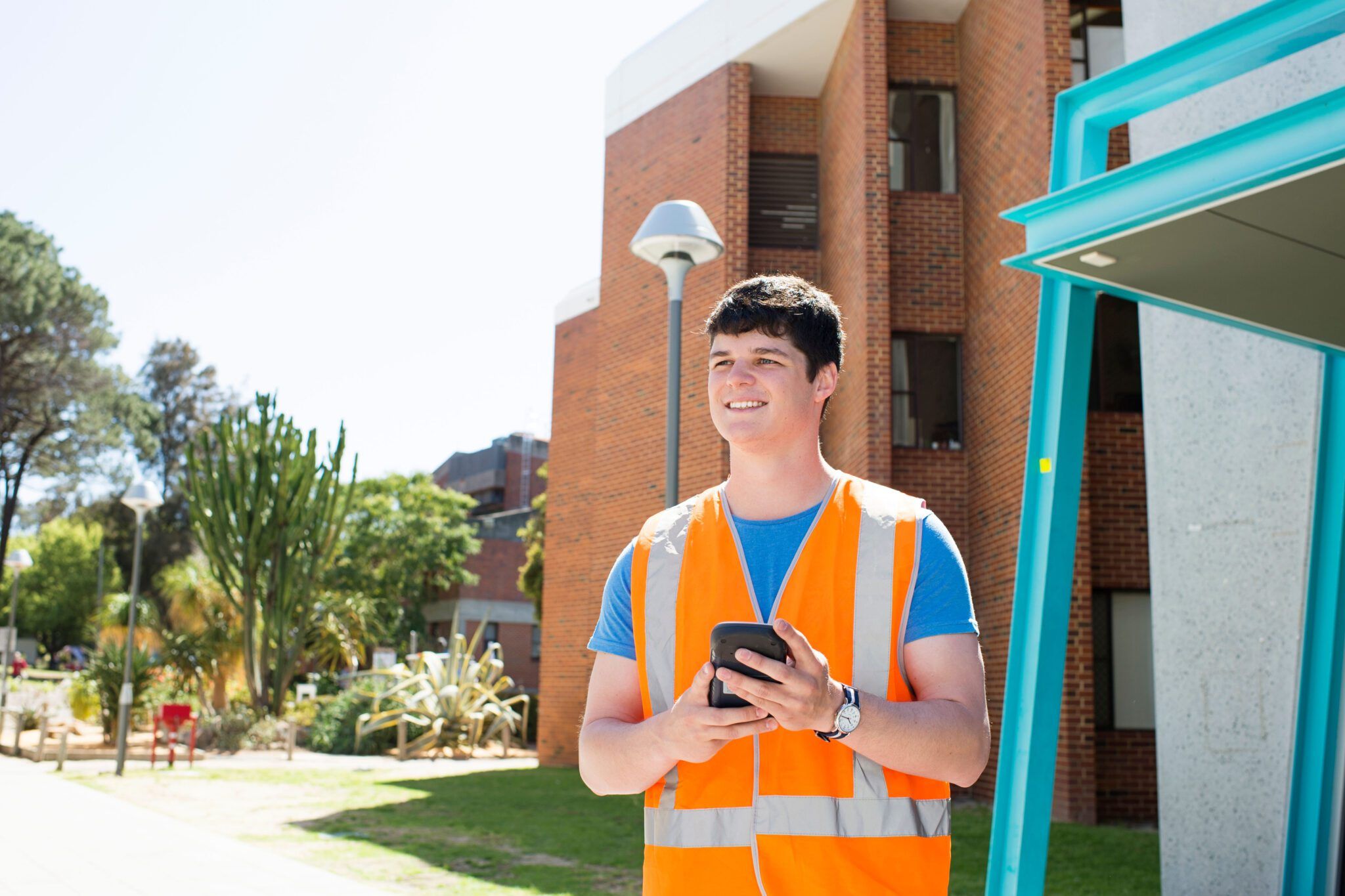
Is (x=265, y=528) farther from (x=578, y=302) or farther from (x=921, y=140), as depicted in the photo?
(x=921, y=140)

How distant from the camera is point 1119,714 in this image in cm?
→ 1375

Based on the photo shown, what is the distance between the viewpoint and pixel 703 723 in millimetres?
1877

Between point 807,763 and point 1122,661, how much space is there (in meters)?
13.0

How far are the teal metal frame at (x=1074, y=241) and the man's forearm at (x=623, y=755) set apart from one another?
7.88ft

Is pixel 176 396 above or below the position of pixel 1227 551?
above

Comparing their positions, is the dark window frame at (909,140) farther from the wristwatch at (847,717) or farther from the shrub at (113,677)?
the wristwatch at (847,717)

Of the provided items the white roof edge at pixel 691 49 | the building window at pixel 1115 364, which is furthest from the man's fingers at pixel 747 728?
the white roof edge at pixel 691 49

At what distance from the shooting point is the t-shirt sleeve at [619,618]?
2.28 meters

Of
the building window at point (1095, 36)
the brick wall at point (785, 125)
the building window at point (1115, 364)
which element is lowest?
the building window at point (1115, 364)

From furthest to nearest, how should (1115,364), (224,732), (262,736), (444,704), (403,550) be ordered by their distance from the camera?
1. (403,550)
2. (444,704)
3. (262,736)
4. (224,732)
5. (1115,364)

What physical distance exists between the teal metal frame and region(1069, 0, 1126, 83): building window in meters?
11.0

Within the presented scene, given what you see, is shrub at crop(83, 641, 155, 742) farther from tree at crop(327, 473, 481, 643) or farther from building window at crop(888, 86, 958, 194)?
tree at crop(327, 473, 481, 643)

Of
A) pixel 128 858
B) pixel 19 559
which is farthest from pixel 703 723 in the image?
pixel 19 559

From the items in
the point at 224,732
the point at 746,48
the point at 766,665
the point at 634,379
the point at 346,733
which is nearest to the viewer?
the point at 766,665
